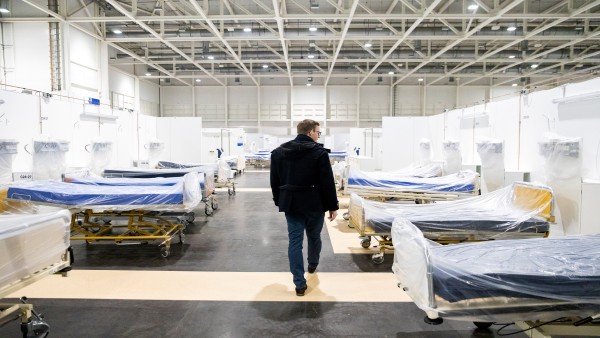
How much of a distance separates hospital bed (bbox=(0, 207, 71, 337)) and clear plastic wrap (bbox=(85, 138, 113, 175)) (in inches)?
185

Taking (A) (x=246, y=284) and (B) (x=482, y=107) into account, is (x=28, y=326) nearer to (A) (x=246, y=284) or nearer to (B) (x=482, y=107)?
(A) (x=246, y=284)

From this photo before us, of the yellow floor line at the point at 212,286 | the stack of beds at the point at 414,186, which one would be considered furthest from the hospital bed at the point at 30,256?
the stack of beds at the point at 414,186

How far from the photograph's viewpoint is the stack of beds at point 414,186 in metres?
6.22

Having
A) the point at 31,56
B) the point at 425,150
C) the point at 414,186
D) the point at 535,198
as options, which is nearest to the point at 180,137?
the point at 31,56

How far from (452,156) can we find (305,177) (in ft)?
18.1

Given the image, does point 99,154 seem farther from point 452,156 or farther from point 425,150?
point 425,150

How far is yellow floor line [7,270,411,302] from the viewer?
10.5 ft

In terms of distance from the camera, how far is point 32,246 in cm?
238

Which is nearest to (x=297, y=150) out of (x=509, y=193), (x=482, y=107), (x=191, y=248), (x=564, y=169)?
(x=191, y=248)

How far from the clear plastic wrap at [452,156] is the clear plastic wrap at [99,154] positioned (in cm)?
729

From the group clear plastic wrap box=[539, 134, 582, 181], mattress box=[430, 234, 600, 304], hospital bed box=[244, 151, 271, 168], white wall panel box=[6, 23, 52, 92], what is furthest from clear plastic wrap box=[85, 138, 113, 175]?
hospital bed box=[244, 151, 271, 168]

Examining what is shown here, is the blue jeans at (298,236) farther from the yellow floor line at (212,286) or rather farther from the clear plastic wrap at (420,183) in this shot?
the clear plastic wrap at (420,183)

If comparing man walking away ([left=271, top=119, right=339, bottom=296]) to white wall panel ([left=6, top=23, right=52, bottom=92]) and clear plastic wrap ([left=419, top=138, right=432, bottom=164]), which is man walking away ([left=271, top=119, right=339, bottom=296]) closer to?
clear plastic wrap ([left=419, top=138, right=432, bottom=164])

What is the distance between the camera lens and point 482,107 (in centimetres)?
726
